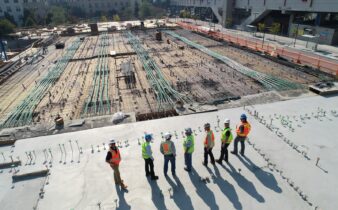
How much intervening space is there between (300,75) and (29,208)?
53.4 feet

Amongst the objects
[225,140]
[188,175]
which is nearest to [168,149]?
[188,175]

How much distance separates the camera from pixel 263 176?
6.74 meters

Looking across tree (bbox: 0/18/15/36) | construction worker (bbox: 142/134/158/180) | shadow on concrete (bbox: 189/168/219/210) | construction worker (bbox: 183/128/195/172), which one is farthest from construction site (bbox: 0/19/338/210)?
tree (bbox: 0/18/15/36)

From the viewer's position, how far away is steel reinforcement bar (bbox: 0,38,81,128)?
1115 cm

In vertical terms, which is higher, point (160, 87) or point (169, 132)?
point (160, 87)

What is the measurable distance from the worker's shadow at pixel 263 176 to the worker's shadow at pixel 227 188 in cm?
94

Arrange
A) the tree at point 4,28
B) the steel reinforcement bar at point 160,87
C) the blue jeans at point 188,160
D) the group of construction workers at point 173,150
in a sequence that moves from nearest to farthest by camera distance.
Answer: the group of construction workers at point 173,150
the blue jeans at point 188,160
the steel reinforcement bar at point 160,87
the tree at point 4,28

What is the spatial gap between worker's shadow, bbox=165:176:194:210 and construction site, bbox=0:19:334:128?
472 centimetres

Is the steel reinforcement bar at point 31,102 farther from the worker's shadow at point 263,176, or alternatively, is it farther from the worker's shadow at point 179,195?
the worker's shadow at point 263,176

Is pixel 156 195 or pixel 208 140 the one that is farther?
pixel 208 140

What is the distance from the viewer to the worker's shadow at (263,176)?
20.9ft

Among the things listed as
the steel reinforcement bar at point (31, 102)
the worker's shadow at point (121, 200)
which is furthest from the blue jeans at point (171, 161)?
the steel reinforcement bar at point (31, 102)

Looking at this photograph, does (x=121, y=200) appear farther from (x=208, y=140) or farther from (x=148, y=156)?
(x=208, y=140)

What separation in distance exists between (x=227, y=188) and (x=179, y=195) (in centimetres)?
132
